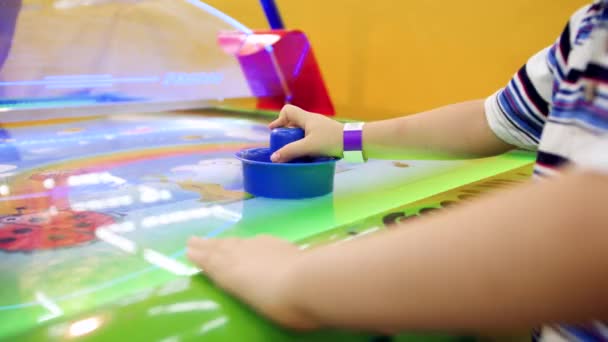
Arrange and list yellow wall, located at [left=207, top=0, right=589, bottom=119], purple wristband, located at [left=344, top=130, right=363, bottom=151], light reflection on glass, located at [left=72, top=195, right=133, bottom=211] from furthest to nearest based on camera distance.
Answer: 1. yellow wall, located at [left=207, top=0, right=589, bottom=119]
2. purple wristband, located at [left=344, top=130, right=363, bottom=151]
3. light reflection on glass, located at [left=72, top=195, right=133, bottom=211]

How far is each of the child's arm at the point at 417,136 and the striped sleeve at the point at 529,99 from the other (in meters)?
0.02

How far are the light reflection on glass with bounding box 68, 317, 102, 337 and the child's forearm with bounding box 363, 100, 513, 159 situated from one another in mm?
428

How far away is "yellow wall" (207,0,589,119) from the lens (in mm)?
1234

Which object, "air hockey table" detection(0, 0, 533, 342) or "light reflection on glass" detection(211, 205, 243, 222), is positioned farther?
"light reflection on glass" detection(211, 205, 243, 222)

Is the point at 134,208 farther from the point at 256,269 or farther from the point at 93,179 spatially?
the point at 256,269

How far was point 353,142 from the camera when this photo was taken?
671mm

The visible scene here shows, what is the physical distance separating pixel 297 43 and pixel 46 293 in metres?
1.13

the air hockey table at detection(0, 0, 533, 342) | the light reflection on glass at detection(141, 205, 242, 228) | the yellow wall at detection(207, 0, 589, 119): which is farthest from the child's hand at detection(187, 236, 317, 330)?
the yellow wall at detection(207, 0, 589, 119)

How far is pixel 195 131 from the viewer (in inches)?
43.3

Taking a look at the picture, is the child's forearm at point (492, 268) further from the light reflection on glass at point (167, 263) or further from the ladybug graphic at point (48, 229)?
the ladybug graphic at point (48, 229)

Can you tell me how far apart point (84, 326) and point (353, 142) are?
1.39 ft

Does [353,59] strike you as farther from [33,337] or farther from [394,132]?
[33,337]

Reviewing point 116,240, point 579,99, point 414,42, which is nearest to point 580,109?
point 579,99

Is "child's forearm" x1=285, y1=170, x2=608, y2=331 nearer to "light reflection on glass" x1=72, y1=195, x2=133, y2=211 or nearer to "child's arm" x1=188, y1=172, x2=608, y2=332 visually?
"child's arm" x1=188, y1=172, x2=608, y2=332
